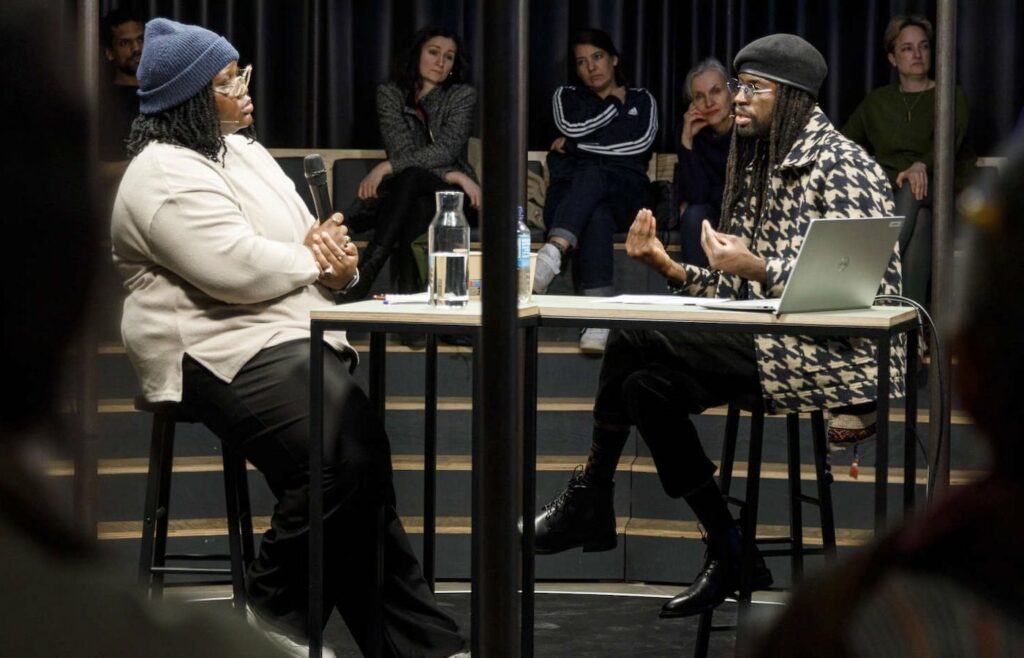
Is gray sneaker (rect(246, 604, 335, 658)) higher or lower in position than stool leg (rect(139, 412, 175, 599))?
lower

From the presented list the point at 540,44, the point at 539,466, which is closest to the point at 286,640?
the point at 539,466

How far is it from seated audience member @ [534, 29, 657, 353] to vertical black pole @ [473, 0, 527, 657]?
3.98 meters

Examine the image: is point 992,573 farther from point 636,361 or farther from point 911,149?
point 911,149

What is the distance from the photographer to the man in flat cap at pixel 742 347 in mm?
2988

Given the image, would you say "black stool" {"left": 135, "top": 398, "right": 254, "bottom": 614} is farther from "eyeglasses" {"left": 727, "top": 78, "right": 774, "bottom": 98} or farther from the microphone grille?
"eyeglasses" {"left": 727, "top": 78, "right": 774, "bottom": 98}

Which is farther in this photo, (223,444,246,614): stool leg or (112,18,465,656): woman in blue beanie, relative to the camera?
(223,444,246,614): stool leg

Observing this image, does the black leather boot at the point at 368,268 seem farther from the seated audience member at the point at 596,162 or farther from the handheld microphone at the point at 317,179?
the handheld microphone at the point at 317,179

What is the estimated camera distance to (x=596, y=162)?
5.34m

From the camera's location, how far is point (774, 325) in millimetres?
2699

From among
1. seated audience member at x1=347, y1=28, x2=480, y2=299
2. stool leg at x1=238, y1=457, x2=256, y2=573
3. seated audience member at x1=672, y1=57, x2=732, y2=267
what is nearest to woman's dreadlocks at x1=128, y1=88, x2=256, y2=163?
stool leg at x1=238, y1=457, x2=256, y2=573

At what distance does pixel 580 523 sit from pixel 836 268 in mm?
988

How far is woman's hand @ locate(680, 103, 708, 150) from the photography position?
17.6 ft

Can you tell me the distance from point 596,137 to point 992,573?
4.95 meters

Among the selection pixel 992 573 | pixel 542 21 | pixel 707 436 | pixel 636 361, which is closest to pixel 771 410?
pixel 636 361
